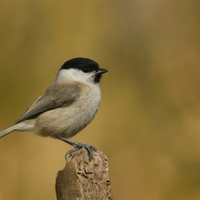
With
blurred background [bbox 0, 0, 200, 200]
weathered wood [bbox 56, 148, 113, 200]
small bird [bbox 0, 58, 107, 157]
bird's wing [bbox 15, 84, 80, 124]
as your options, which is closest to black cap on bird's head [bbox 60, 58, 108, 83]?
small bird [bbox 0, 58, 107, 157]

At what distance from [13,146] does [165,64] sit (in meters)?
1.78

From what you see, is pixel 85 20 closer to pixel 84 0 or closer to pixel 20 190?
pixel 84 0

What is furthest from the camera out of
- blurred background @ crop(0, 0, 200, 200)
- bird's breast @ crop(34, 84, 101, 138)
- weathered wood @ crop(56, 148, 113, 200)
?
blurred background @ crop(0, 0, 200, 200)

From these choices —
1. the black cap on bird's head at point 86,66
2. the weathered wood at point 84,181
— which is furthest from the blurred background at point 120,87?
the weathered wood at point 84,181

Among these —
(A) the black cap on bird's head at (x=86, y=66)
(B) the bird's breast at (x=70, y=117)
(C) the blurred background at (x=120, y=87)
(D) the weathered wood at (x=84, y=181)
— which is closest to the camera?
(D) the weathered wood at (x=84, y=181)

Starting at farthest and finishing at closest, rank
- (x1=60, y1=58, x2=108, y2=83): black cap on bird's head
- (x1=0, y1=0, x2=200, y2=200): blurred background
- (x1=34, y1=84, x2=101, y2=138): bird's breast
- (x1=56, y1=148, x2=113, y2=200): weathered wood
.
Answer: (x1=0, y1=0, x2=200, y2=200): blurred background
(x1=60, y1=58, x2=108, y2=83): black cap on bird's head
(x1=34, y1=84, x2=101, y2=138): bird's breast
(x1=56, y1=148, x2=113, y2=200): weathered wood

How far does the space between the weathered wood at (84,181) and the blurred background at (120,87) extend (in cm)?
201

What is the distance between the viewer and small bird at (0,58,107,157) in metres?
3.34

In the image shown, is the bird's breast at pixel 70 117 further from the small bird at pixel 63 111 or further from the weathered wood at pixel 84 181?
the weathered wood at pixel 84 181

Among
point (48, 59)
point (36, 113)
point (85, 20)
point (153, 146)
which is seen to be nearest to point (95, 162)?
point (36, 113)

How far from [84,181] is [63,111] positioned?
1.45 m

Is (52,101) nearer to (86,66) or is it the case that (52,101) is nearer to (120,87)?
(86,66)

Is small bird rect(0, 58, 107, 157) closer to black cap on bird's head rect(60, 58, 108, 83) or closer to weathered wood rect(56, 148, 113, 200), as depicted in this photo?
black cap on bird's head rect(60, 58, 108, 83)

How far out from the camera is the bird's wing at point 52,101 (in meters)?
3.34
